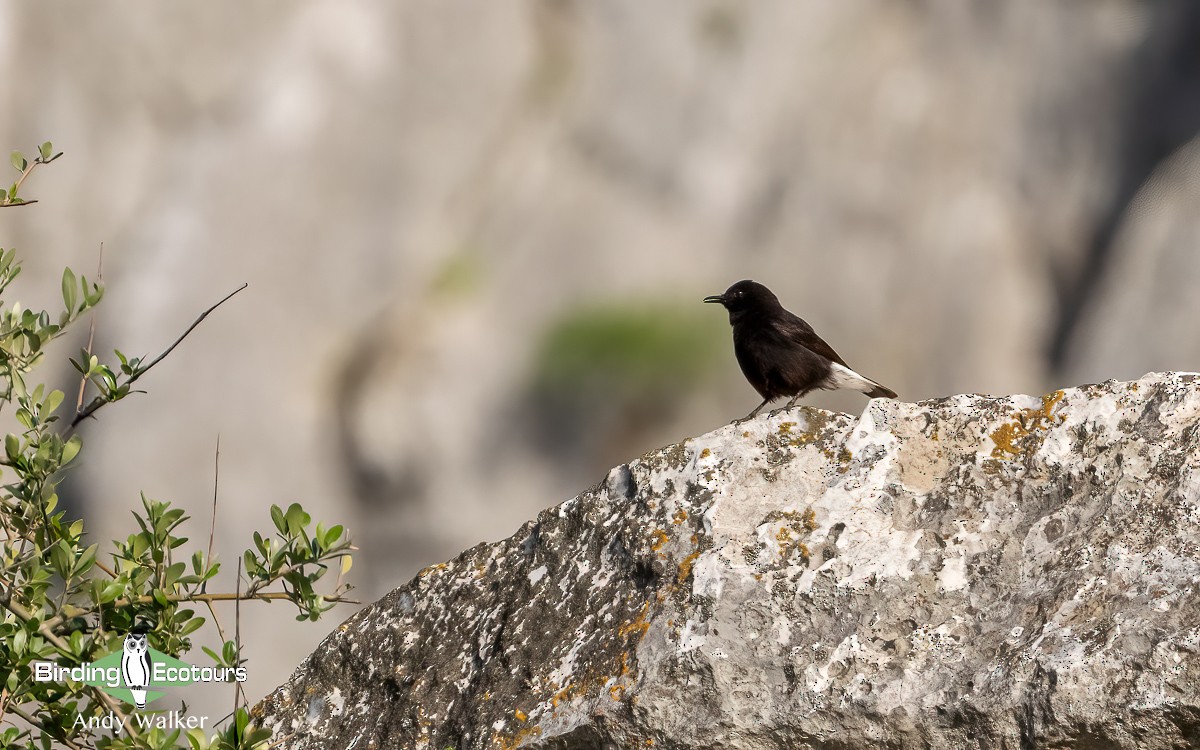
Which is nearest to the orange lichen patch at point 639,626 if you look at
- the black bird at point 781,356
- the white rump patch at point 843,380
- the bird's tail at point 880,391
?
the black bird at point 781,356

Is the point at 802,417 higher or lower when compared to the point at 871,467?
higher

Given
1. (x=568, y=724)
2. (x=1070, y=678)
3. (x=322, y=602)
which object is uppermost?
(x=322, y=602)

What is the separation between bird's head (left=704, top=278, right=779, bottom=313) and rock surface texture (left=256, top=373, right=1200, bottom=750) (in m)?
2.40

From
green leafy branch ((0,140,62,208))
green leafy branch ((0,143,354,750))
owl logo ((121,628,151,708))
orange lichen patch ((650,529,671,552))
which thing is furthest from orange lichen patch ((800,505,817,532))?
green leafy branch ((0,140,62,208))

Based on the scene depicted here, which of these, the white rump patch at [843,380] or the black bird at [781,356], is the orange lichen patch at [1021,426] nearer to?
the black bird at [781,356]

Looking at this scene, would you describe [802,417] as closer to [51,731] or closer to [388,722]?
[388,722]

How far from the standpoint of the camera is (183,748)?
269 cm

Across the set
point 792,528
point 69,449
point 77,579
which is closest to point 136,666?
point 77,579

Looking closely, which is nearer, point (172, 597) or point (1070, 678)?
point (1070, 678)

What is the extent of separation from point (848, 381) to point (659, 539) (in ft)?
8.99

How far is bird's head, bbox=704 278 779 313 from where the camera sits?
5727 mm

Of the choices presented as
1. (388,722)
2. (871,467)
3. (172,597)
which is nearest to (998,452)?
(871,467)

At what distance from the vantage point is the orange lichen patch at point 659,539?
3104 mm

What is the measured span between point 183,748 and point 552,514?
115cm
